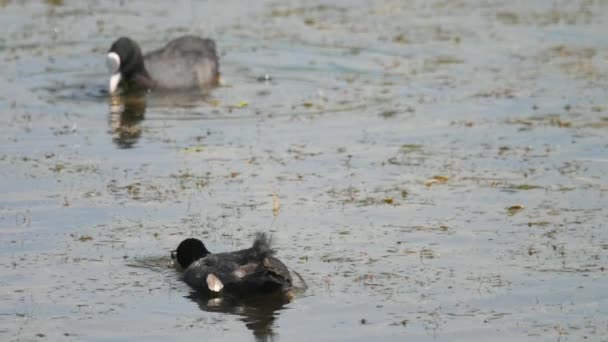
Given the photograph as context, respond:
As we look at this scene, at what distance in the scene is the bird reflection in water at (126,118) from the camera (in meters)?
14.0

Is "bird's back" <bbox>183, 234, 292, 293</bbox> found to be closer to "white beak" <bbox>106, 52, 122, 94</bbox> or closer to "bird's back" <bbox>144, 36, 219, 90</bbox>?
"white beak" <bbox>106, 52, 122, 94</bbox>

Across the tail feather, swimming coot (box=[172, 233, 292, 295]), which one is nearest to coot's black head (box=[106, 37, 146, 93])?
swimming coot (box=[172, 233, 292, 295])

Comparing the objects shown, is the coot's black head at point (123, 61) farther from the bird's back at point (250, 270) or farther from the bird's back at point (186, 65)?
the bird's back at point (250, 270)

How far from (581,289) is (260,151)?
4756 millimetres

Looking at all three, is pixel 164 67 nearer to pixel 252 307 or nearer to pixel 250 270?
pixel 250 270

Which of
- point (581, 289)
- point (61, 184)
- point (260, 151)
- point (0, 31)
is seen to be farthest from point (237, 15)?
point (581, 289)

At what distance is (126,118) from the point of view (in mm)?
15195

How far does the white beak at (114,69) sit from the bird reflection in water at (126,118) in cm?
23

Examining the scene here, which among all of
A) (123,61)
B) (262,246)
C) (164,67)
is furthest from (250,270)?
(164,67)

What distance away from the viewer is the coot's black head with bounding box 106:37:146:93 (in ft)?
55.1

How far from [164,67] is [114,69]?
0.85 metres

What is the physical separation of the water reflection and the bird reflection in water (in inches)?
184

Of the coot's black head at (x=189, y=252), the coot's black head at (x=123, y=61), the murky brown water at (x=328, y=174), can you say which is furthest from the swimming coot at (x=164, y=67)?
the coot's black head at (x=189, y=252)

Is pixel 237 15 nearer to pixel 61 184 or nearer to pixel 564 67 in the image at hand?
pixel 564 67
